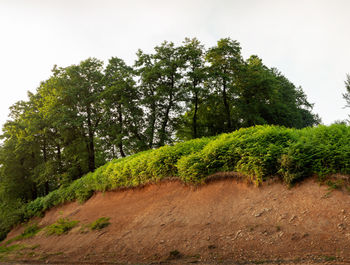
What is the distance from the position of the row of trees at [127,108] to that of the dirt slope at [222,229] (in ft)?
43.5

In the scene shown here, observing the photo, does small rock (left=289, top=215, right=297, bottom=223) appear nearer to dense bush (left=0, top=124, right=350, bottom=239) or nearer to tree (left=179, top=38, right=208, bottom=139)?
dense bush (left=0, top=124, right=350, bottom=239)

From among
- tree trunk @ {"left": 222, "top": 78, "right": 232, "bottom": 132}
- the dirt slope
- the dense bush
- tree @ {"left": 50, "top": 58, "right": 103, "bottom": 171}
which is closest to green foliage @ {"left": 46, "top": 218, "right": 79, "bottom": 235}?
the dirt slope

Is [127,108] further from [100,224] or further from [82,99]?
[100,224]

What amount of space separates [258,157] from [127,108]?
18052 mm

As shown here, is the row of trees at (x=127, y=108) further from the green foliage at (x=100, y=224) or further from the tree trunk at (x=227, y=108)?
the green foliage at (x=100, y=224)

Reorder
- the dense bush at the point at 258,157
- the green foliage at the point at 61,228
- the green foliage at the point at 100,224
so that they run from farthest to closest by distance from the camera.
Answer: the green foliage at the point at 61,228, the green foliage at the point at 100,224, the dense bush at the point at 258,157

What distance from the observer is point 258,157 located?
684 centimetres

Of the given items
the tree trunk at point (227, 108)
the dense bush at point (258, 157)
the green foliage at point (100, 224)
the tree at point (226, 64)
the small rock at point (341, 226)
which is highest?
the tree at point (226, 64)

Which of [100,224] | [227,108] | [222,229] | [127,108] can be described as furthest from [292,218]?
[227,108]

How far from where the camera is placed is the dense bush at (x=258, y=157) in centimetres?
586

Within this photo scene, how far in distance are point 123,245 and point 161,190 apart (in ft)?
10.2

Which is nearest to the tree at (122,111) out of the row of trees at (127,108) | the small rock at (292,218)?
the row of trees at (127,108)

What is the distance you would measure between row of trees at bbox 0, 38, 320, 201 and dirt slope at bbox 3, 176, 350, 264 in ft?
43.5

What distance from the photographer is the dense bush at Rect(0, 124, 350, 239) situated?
5.86 m
